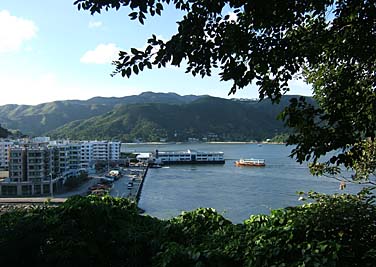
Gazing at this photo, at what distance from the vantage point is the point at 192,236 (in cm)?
254

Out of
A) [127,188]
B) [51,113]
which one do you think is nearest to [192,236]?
[127,188]

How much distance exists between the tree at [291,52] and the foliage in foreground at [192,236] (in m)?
0.35

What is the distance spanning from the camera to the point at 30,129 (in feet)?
333

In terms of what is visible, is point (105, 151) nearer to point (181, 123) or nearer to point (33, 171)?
point (33, 171)

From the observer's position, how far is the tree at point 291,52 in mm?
1553

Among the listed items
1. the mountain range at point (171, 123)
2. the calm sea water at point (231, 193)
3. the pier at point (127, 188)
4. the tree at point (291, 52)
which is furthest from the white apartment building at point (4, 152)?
the tree at point (291, 52)

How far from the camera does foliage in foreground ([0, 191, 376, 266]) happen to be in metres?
1.77

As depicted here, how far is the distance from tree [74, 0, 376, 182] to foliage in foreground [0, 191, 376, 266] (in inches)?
13.8

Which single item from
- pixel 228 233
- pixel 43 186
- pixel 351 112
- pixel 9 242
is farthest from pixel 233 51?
pixel 43 186

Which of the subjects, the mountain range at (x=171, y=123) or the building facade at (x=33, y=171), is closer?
the building facade at (x=33, y=171)

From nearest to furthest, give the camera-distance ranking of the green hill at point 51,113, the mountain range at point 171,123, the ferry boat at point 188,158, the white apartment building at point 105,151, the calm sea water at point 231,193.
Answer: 1. the calm sea water at point 231,193
2. the ferry boat at point 188,158
3. the white apartment building at point 105,151
4. the mountain range at point 171,123
5. the green hill at point 51,113

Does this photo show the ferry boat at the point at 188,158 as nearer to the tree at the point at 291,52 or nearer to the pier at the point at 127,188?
the pier at the point at 127,188

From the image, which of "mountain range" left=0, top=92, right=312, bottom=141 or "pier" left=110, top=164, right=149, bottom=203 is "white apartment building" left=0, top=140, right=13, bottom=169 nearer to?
"pier" left=110, top=164, right=149, bottom=203

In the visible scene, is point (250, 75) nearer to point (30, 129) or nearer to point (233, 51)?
point (233, 51)
